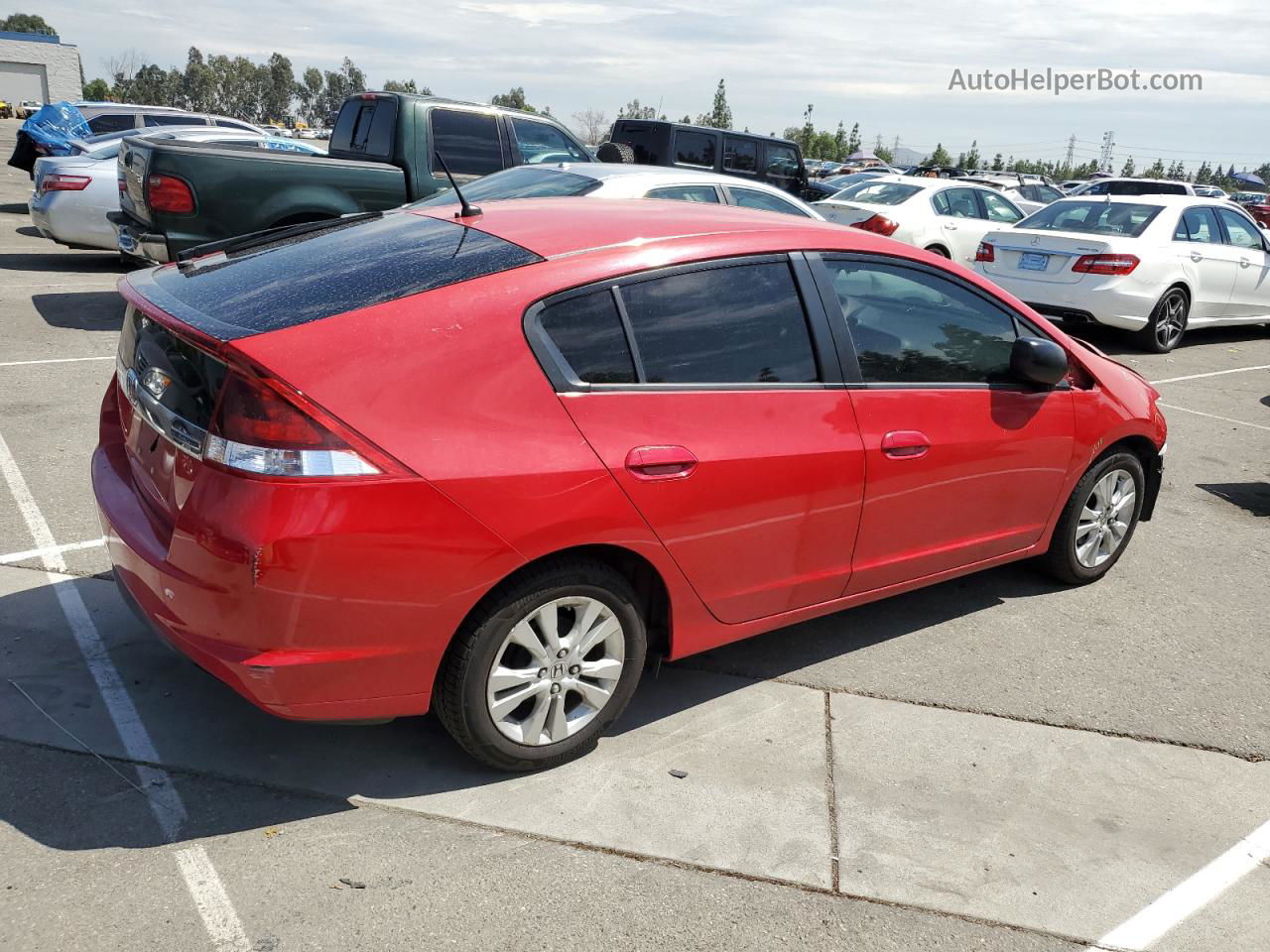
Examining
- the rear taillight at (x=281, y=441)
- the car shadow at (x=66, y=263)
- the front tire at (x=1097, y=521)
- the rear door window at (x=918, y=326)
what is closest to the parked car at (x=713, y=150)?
the car shadow at (x=66, y=263)

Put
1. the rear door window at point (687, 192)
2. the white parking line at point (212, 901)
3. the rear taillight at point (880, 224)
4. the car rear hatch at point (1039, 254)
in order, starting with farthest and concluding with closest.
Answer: the rear taillight at point (880, 224)
the car rear hatch at point (1039, 254)
the rear door window at point (687, 192)
the white parking line at point (212, 901)

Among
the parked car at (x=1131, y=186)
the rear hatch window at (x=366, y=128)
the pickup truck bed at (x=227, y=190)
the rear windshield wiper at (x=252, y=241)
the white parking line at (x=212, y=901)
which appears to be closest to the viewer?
the white parking line at (x=212, y=901)

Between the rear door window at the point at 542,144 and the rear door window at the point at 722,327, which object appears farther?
the rear door window at the point at 542,144

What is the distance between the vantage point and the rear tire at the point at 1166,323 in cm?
1141

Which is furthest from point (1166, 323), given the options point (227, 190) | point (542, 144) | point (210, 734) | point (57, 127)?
point (57, 127)

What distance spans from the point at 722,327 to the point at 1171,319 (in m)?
9.63

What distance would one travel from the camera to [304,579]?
284cm

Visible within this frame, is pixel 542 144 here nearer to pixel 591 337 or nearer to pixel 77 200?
pixel 77 200

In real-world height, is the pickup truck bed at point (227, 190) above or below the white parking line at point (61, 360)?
above

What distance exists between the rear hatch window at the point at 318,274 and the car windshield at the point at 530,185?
372 centimetres

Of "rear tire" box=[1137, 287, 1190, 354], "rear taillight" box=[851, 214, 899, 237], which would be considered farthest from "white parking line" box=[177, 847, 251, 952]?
"rear taillight" box=[851, 214, 899, 237]

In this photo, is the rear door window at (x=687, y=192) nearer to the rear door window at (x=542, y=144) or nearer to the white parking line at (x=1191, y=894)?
the rear door window at (x=542, y=144)

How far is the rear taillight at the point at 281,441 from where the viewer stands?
2.83 m

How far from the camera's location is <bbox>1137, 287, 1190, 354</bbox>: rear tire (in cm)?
1141
